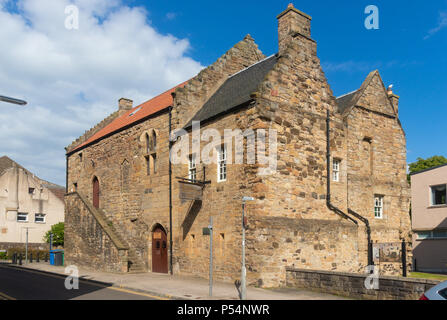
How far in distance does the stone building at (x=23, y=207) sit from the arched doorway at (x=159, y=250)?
2515cm

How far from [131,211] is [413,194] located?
21.8 m

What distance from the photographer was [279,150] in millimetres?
17547

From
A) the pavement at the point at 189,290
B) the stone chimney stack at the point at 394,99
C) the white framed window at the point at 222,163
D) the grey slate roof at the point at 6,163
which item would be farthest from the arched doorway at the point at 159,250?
the grey slate roof at the point at 6,163

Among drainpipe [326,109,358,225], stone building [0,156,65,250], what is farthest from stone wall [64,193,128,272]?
stone building [0,156,65,250]

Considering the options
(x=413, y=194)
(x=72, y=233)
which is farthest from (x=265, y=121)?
(x=413, y=194)

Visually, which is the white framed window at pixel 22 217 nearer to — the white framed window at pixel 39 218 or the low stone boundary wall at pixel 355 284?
the white framed window at pixel 39 218

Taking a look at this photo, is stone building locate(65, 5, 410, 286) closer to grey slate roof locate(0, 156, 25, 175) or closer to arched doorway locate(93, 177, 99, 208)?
arched doorway locate(93, 177, 99, 208)

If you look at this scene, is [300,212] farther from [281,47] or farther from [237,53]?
[237,53]

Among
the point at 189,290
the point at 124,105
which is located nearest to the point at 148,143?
the point at 189,290

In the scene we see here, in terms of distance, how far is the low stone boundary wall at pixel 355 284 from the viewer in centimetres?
1175

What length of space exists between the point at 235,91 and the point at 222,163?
3926 mm

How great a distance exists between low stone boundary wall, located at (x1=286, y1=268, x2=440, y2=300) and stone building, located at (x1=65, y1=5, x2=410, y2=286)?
954mm

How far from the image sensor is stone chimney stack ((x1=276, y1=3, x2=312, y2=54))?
64.2ft
